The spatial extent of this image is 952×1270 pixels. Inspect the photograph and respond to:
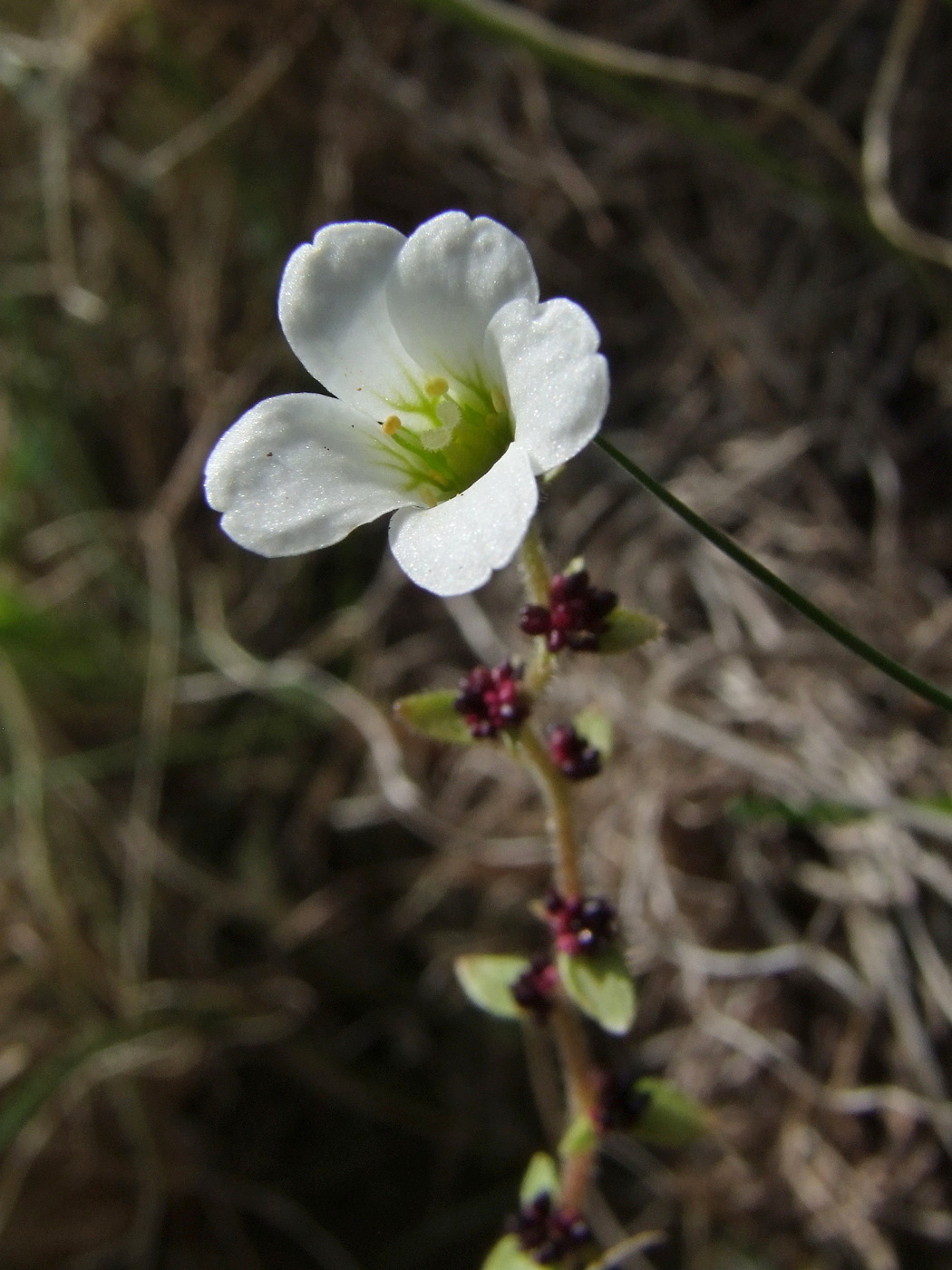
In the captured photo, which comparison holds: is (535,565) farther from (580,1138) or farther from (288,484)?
(580,1138)

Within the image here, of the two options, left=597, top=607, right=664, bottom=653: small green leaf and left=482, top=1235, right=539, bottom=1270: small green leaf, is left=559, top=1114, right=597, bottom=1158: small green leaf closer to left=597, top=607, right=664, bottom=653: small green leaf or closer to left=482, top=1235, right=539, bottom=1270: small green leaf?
left=482, top=1235, right=539, bottom=1270: small green leaf

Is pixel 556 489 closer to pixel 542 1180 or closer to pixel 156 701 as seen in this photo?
pixel 156 701

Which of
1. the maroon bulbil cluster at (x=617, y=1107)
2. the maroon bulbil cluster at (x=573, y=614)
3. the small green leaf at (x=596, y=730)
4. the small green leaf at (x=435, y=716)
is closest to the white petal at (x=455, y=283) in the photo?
the maroon bulbil cluster at (x=573, y=614)

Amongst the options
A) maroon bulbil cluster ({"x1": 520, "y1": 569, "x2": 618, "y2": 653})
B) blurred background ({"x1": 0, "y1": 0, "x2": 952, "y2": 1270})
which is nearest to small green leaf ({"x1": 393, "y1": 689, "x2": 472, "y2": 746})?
maroon bulbil cluster ({"x1": 520, "y1": 569, "x2": 618, "y2": 653})

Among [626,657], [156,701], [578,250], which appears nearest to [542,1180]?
[626,657]

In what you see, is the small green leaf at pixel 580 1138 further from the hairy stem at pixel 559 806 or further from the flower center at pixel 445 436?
the flower center at pixel 445 436

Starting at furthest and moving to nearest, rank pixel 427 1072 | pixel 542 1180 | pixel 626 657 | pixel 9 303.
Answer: pixel 9 303 → pixel 427 1072 → pixel 626 657 → pixel 542 1180

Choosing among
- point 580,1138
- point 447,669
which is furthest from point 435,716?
point 447,669
